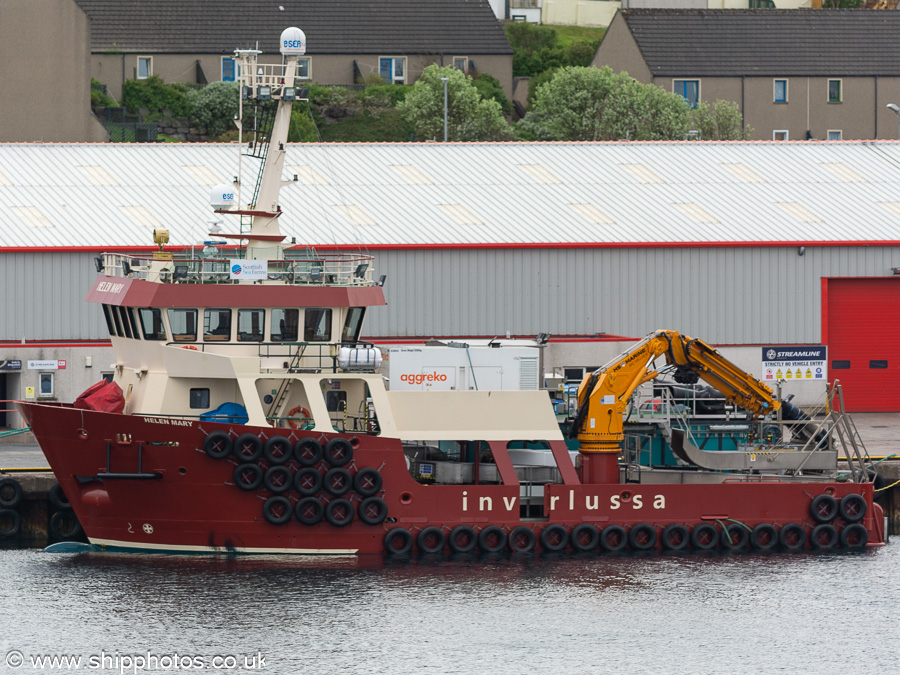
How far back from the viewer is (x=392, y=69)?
3071 inches

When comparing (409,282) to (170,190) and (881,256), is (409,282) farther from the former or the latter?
(881,256)

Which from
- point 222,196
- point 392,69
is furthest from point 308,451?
point 392,69

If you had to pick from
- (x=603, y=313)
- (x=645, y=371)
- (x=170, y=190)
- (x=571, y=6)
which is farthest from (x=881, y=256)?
(x=571, y=6)

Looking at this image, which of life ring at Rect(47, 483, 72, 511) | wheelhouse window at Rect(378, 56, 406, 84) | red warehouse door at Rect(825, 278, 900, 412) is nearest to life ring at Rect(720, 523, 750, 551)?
life ring at Rect(47, 483, 72, 511)

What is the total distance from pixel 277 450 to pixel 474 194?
59.7 feet

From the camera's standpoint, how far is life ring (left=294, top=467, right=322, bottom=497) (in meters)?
27.8

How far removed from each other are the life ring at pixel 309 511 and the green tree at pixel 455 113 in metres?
41.5

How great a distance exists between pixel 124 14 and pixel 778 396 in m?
54.2

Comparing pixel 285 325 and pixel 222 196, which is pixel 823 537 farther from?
pixel 222 196

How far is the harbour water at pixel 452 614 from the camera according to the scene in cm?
2345

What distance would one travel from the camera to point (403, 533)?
2838 centimetres

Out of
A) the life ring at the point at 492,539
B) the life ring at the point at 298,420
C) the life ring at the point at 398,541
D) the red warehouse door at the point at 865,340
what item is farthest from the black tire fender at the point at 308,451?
the red warehouse door at the point at 865,340

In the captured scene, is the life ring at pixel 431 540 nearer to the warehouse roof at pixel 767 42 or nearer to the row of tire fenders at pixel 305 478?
the row of tire fenders at pixel 305 478

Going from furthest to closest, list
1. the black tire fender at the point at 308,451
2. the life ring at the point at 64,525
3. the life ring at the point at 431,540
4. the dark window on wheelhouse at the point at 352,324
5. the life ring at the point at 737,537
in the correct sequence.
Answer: the life ring at the point at 64,525 < the life ring at the point at 737,537 < the dark window on wheelhouse at the point at 352,324 < the life ring at the point at 431,540 < the black tire fender at the point at 308,451
